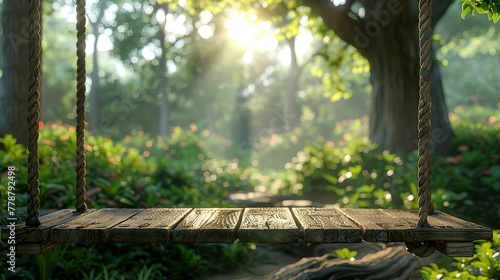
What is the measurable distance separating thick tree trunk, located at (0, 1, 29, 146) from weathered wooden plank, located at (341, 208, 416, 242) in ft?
17.2

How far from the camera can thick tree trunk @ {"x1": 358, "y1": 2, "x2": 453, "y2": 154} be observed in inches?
285

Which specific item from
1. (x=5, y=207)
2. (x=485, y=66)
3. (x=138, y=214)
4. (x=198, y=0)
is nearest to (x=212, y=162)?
(x=198, y=0)

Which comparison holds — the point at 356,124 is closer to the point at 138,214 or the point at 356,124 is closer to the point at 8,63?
the point at 8,63

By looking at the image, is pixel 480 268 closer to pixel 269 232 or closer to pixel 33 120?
pixel 269 232

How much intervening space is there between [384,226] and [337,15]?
5.09 metres

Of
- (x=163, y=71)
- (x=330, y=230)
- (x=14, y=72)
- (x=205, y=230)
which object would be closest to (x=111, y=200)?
(x=14, y=72)

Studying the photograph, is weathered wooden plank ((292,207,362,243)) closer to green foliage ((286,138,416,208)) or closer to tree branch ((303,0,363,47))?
green foliage ((286,138,416,208))

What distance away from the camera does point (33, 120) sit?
9.37ft

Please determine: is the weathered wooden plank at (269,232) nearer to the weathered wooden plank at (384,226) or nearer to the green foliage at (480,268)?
the weathered wooden plank at (384,226)

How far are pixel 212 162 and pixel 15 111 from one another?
7.45m

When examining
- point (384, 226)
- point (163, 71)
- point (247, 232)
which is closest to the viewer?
point (247, 232)

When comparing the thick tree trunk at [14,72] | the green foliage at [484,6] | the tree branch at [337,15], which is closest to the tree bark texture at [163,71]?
the thick tree trunk at [14,72]

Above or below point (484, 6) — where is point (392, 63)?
above

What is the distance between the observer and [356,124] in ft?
55.0
